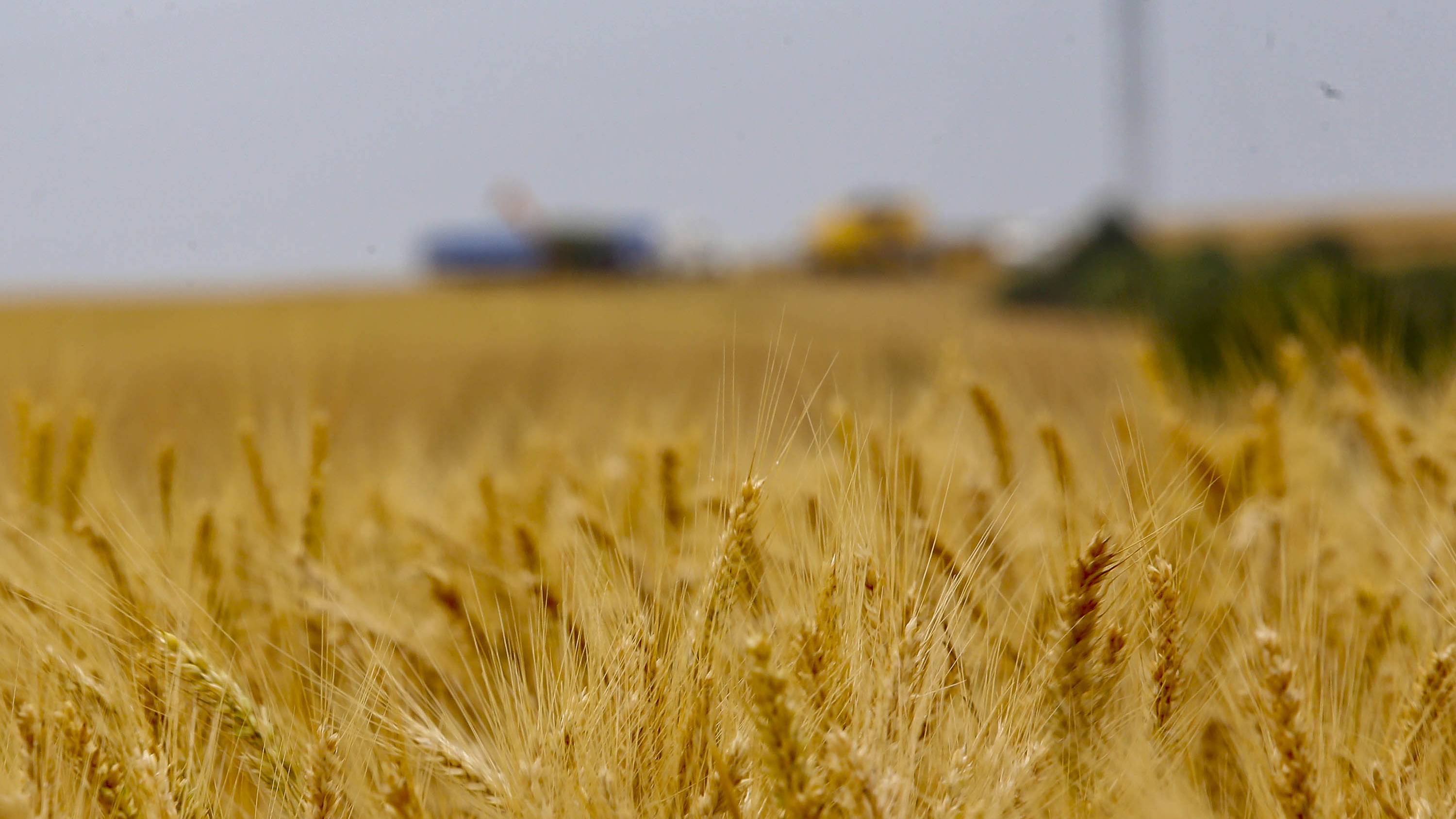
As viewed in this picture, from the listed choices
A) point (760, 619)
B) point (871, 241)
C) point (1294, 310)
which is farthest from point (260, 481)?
point (871, 241)

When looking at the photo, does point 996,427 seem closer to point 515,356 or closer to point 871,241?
point 515,356

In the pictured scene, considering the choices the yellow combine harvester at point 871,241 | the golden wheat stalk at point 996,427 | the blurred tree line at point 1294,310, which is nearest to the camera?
the golden wheat stalk at point 996,427

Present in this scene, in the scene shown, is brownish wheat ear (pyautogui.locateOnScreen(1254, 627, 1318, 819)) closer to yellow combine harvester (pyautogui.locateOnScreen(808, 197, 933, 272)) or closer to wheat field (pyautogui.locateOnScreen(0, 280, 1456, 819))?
wheat field (pyautogui.locateOnScreen(0, 280, 1456, 819))

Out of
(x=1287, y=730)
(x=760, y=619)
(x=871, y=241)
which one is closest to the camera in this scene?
(x=1287, y=730)

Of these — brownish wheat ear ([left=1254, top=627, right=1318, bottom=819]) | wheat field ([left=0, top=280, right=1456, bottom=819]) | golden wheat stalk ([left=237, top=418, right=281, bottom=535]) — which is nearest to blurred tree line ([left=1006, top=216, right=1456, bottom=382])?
wheat field ([left=0, top=280, right=1456, bottom=819])

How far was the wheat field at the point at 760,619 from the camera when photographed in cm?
72

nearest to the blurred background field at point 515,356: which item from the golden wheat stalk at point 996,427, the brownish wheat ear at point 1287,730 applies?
the golden wheat stalk at point 996,427

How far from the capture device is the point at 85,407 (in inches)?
52.0

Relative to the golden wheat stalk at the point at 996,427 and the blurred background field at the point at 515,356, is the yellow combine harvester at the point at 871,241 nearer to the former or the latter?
the blurred background field at the point at 515,356

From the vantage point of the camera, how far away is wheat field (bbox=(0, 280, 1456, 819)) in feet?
2.37

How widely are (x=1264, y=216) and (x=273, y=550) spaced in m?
29.3

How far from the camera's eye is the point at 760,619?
3.16 feet

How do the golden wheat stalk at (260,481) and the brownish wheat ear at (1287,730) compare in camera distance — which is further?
the golden wheat stalk at (260,481)

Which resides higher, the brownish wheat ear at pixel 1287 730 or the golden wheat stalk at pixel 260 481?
the golden wheat stalk at pixel 260 481
